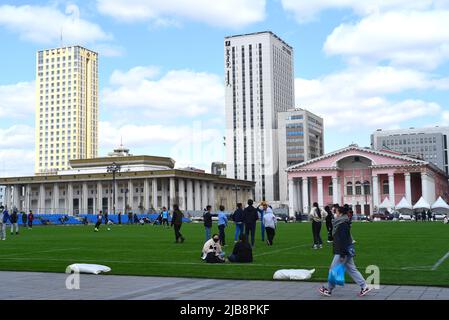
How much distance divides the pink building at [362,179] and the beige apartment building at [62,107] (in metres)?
99.8

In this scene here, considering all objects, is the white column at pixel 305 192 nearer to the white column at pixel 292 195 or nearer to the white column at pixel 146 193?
the white column at pixel 292 195

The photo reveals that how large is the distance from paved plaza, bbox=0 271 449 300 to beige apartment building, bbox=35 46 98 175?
180155mm

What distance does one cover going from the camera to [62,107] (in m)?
189

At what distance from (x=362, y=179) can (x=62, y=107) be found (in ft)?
384

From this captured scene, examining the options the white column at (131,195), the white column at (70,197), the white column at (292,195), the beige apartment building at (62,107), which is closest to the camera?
the white column at (292,195)

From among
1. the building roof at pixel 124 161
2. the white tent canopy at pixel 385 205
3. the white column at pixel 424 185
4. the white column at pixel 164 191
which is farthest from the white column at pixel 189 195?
the white column at pixel 424 185

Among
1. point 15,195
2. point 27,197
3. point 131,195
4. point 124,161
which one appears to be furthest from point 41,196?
point 131,195

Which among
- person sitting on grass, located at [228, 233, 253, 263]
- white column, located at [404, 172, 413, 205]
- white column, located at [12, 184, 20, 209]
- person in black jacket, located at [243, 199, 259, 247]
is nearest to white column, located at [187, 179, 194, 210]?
white column, located at [12, 184, 20, 209]

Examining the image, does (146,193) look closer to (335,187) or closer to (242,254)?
(335,187)

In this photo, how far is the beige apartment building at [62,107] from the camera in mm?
187625

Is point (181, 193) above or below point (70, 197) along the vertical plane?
above
